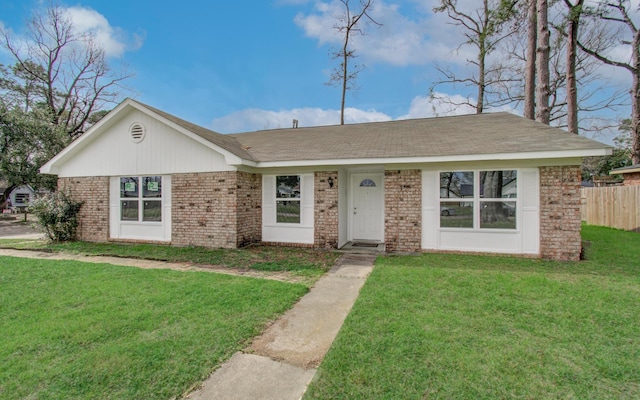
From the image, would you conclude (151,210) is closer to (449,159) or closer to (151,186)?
(151,186)

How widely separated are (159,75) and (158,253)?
472 inches

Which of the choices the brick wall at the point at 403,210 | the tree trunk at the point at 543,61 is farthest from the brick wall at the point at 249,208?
the tree trunk at the point at 543,61

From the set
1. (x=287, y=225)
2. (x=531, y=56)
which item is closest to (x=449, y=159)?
(x=287, y=225)

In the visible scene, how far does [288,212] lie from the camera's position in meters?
9.50

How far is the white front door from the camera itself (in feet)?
31.7

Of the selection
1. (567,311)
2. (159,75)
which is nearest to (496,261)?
(567,311)

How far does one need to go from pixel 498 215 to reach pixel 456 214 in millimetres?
969

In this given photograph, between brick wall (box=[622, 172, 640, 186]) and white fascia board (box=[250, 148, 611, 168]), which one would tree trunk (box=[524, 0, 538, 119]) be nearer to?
white fascia board (box=[250, 148, 611, 168])

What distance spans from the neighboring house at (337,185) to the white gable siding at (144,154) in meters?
0.03

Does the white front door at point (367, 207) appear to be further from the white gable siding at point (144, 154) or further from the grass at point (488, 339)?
the white gable siding at point (144, 154)

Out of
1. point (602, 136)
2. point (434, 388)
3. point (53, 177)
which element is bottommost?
point (434, 388)

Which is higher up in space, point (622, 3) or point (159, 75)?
point (622, 3)

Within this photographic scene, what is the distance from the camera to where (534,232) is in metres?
7.45

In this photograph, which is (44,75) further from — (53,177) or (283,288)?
(283,288)
